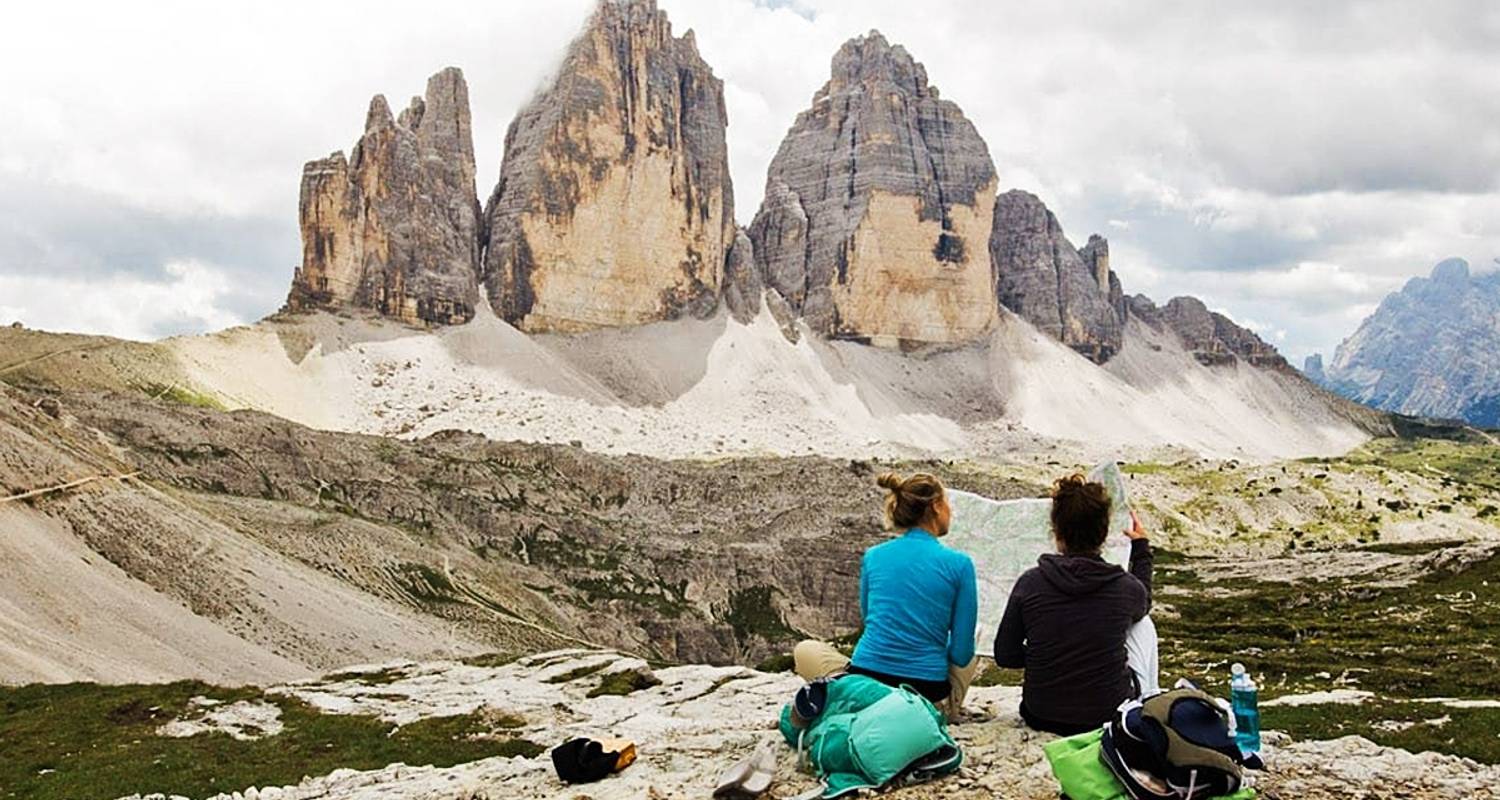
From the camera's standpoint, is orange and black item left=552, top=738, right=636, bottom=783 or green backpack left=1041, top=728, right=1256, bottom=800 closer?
green backpack left=1041, top=728, right=1256, bottom=800

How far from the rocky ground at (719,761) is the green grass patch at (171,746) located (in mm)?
1146

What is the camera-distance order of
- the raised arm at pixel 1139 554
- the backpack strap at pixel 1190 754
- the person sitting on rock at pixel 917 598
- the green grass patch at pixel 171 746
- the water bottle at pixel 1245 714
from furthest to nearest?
the green grass patch at pixel 171 746 → the raised arm at pixel 1139 554 → the person sitting on rock at pixel 917 598 → the water bottle at pixel 1245 714 → the backpack strap at pixel 1190 754

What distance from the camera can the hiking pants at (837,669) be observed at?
508 inches

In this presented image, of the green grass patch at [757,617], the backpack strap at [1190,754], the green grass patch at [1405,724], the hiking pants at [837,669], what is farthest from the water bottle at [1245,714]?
the green grass patch at [757,617]

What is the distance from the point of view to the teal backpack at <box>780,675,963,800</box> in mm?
11438

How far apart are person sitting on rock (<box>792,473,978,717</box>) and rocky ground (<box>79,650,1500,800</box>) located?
4.12ft

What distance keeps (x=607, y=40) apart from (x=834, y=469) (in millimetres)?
113613

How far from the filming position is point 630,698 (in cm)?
3319

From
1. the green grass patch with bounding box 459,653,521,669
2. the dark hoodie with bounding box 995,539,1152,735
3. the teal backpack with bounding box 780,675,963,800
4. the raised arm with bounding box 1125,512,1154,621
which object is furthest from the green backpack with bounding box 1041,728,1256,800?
the green grass patch with bounding box 459,653,521,669

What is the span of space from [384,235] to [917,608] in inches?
6912

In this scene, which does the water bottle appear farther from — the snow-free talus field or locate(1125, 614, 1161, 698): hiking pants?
the snow-free talus field

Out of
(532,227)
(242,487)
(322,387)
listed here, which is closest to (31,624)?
(242,487)

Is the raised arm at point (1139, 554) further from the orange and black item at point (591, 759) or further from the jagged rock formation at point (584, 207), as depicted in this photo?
the jagged rock formation at point (584, 207)

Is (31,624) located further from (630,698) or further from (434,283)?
(434,283)
